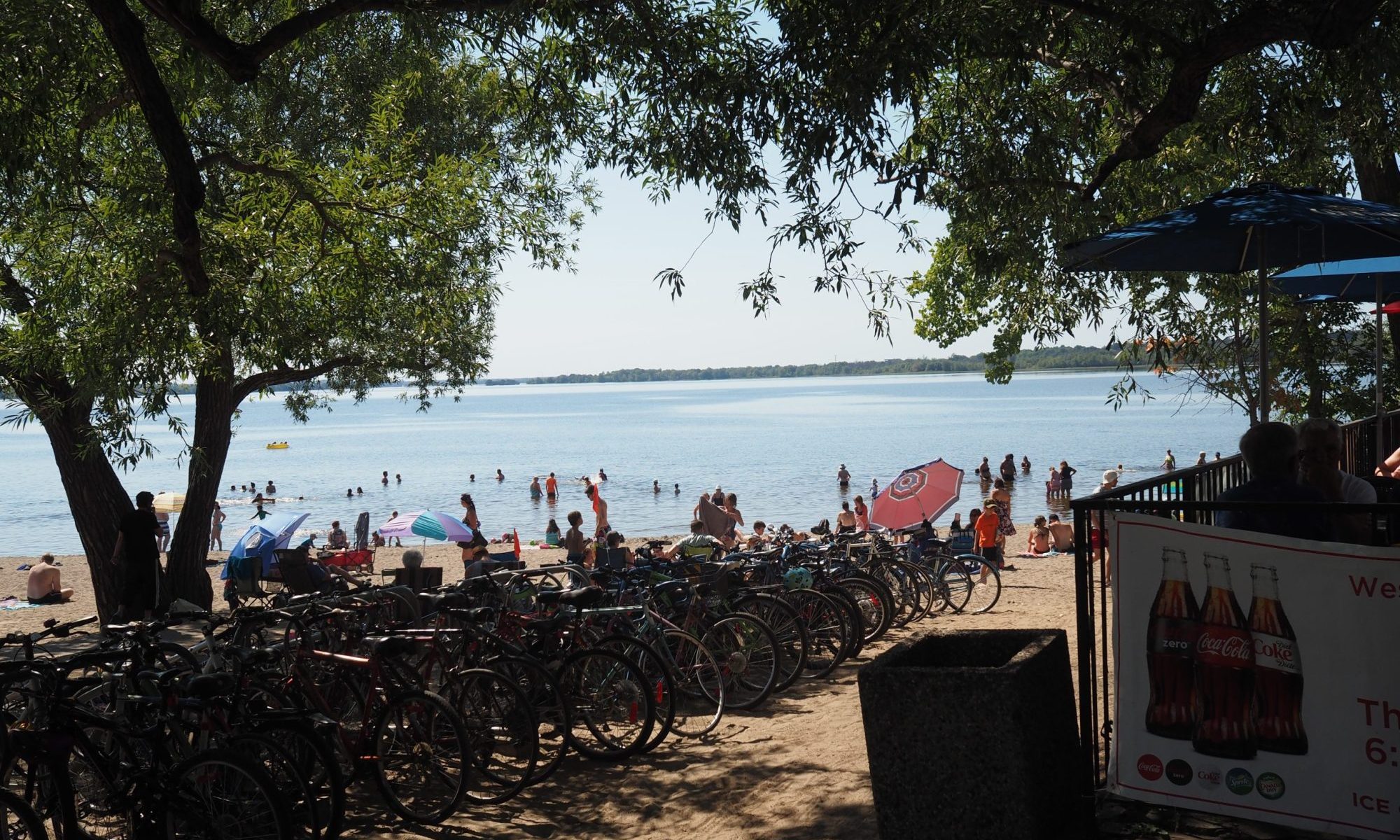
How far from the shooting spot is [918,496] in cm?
2097

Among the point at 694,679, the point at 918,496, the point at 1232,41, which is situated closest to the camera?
the point at 1232,41

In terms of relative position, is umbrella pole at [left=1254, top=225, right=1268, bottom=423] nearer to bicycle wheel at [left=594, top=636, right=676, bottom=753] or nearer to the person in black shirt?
bicycle wheel at [left=594, top=636, right=676, bottom=753]

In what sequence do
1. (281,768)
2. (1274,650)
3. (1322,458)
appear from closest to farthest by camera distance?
(1274,650) < (281,768) < (1322,458)

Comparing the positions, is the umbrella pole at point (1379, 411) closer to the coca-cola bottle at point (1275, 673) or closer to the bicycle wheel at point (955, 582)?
the bicycle wheel at point (955, 582)

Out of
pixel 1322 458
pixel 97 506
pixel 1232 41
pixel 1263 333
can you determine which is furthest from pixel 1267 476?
pixel 97 506

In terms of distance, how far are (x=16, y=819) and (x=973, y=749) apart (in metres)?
3.77

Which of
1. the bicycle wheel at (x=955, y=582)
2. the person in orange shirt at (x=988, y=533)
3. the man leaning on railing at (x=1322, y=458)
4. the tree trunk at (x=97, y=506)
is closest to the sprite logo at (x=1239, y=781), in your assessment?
the man leaning on railing at (x=1322, y=458)

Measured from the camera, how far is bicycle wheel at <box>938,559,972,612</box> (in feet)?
41.7

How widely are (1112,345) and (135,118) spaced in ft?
33.0

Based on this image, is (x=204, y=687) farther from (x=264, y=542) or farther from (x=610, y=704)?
(x=264, y=542)

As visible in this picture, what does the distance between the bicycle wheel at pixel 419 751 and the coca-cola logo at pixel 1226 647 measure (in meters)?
3.65

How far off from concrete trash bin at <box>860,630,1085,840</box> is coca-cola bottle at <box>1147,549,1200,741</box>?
366mm

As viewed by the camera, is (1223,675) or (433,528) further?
(433,528)

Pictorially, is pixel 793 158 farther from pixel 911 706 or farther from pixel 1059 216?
pixel 911 706
